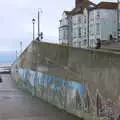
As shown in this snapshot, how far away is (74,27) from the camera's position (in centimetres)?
10044

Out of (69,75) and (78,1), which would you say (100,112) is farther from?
(78,1)

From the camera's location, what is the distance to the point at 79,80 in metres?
19.7

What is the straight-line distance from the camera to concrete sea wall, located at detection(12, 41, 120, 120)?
1555cm

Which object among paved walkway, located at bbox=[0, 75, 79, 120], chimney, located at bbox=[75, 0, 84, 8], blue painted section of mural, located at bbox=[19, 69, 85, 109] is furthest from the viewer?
chimney, located at bbox=[75, 0, 84, 8]

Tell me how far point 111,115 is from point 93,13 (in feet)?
265

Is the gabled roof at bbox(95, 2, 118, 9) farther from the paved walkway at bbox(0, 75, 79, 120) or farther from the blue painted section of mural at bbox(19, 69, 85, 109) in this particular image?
the paved walkway at bbox(0, 75, 79, 120)

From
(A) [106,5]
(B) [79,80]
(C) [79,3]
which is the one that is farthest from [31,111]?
(C) [79,3]

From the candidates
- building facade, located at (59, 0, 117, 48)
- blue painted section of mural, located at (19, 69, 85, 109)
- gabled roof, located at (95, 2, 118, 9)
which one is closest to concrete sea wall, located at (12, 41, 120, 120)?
blue painted section of mural, located at (19, 69, 85, 109)

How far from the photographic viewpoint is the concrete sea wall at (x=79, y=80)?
51.0 ft

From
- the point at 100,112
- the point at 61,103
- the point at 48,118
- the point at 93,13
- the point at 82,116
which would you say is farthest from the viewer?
the point at 93,13

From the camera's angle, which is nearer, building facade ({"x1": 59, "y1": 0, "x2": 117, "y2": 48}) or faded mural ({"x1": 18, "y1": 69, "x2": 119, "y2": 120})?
faded mural ({"x1": 18, "y1": 69, "x2": 119, "y2": 120})

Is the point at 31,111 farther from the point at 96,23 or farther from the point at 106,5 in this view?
the point at 106,5

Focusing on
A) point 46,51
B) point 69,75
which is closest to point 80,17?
point 46,51

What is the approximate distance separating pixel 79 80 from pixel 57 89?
14.5 feet
